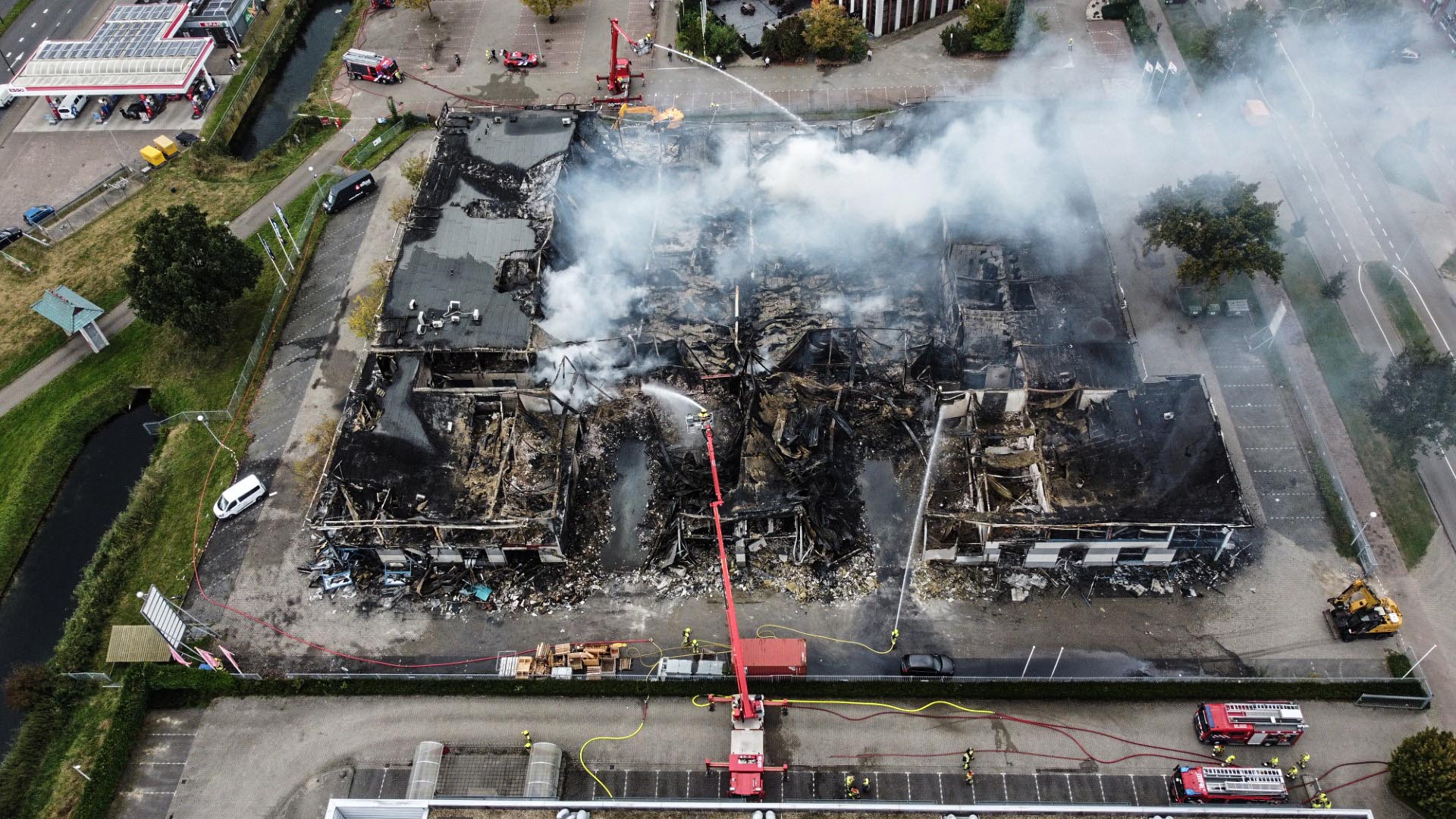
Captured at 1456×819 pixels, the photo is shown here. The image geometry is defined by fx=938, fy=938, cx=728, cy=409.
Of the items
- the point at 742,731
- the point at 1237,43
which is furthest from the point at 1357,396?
the point at 742,731

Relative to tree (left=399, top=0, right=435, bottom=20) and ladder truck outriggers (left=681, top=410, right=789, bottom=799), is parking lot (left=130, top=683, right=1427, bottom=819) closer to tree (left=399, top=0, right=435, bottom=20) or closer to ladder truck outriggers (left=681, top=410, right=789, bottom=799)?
ladder truck outriggers (left=681, top=410, right=789, bottom=799)

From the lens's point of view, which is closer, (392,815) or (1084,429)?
(392,815)

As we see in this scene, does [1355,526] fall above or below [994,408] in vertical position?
below

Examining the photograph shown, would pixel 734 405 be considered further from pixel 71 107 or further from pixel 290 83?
pixel 71 107

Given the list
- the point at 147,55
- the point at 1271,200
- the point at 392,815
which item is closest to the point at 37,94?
the point at 147,55

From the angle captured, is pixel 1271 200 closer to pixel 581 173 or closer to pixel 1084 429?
pixel 1084 429

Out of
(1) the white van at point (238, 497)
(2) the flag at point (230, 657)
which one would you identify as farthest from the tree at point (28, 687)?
(1) the white van at point (238, 497)

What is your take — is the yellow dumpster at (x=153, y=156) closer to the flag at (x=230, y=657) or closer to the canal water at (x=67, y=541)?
the canal water at (x=67, y=541)

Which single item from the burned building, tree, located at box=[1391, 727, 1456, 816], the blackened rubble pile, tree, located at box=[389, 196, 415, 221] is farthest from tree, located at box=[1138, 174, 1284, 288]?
tree, located at box=[389, 196, 415, 221]
